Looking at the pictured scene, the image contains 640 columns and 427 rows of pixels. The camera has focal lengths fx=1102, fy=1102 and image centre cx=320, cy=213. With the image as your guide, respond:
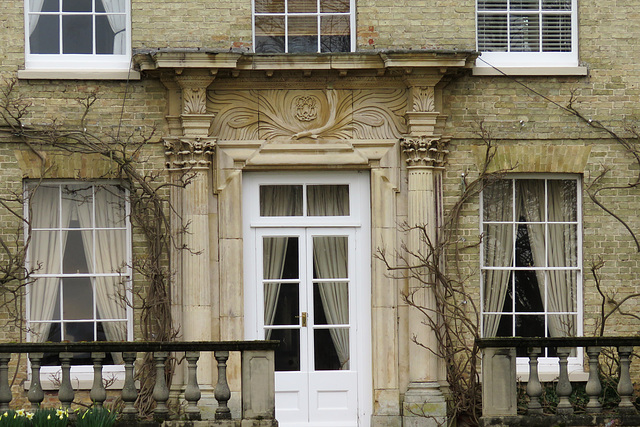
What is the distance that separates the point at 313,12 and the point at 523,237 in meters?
3.45

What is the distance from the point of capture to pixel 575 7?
1238cm

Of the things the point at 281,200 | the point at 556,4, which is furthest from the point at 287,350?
the point at 556,4

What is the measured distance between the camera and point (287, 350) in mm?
12094

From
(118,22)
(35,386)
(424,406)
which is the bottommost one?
(424,406)

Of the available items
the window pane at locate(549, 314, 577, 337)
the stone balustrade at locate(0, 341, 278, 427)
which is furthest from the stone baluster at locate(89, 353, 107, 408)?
the window pane at locate(549, 314, 577, 337)

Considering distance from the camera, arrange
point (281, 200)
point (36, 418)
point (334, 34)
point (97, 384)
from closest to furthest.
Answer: point (36, 418), point (97, 384), point (281, 200), point (334, 34)

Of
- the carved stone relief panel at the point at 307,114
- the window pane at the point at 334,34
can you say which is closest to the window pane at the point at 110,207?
the carved stone relief panel at the point at 307,114

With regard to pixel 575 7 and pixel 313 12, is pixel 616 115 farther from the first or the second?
pixel 313 12

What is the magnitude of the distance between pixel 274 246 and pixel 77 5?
11.3 ft

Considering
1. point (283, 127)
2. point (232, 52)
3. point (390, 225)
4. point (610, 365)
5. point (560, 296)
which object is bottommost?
point (610, 365)

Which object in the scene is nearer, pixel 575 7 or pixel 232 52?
pixel 232 52

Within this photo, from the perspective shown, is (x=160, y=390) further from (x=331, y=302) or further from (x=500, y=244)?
(x=500, y=244)

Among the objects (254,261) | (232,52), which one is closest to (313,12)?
(232,52)

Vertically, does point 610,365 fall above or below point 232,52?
below
